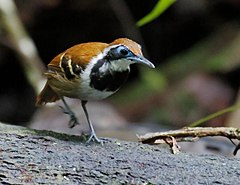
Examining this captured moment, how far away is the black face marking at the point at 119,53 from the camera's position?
11.6 feet

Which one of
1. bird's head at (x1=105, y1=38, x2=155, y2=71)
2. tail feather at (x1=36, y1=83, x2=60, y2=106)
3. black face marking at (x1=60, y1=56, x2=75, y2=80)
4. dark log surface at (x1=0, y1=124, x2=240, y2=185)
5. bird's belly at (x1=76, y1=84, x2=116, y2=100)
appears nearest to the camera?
dark log surface at (x1=0, y1=124, x2=240, y2=185)

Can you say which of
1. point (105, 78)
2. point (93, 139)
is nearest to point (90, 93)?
point (105, 78)

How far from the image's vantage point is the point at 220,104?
27.5ft

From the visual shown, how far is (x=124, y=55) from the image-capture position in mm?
3562

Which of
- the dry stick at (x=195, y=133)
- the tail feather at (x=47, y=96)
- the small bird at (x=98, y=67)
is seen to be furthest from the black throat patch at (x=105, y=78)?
the tail feather at (x=47, y=96)

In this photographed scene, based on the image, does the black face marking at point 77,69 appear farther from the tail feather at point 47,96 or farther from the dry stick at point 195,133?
the tail feather at point 47,96

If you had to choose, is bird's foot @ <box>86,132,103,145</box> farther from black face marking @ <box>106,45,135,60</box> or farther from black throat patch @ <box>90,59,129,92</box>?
black face marking @ <box>106,45,135,60</box>

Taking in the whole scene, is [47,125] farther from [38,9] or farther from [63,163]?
[63,163]

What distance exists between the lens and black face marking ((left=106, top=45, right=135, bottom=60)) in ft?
11.6

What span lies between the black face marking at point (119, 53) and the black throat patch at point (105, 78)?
7 cm

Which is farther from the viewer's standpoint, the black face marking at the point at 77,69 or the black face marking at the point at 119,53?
the black face marking at the point at 77,69

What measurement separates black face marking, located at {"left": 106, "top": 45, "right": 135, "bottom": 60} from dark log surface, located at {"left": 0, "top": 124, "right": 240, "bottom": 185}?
50 cm

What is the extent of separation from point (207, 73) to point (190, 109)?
628mm

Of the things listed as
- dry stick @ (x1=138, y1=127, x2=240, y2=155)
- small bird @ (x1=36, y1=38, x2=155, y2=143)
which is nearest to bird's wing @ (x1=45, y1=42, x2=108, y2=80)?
small bird @ (x1=36, y1=38, x2=155, y2=143)
